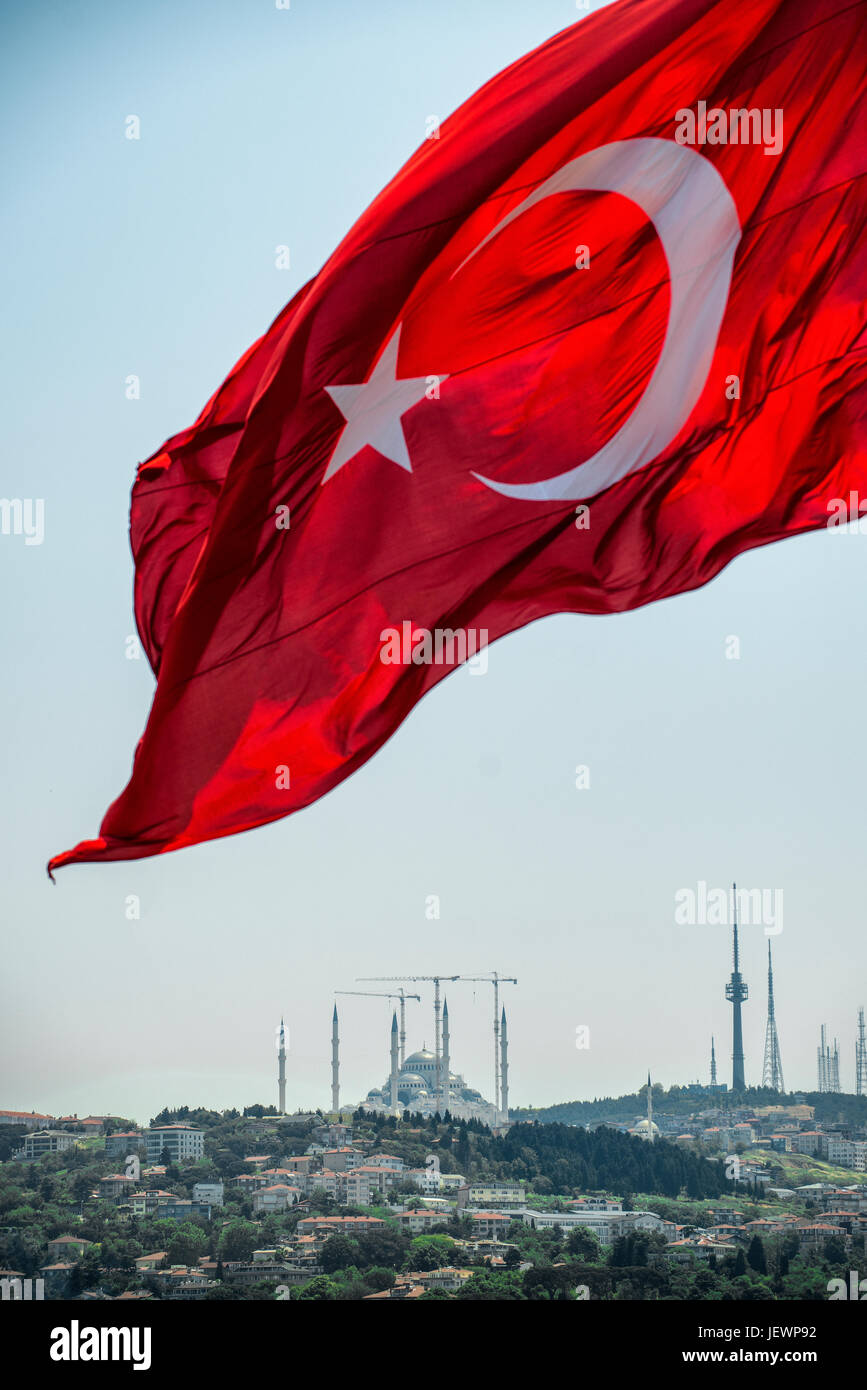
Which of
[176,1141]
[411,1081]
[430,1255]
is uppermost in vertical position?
[411,1081]

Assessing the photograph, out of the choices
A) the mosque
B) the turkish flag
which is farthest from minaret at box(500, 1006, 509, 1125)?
the turkish flag

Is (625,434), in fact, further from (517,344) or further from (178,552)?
(178,552)

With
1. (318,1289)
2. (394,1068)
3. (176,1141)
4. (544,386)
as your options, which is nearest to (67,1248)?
(318,1289)

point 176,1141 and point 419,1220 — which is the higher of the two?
point 176,1141

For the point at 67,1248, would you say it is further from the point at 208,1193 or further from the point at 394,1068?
the point at 394,1068

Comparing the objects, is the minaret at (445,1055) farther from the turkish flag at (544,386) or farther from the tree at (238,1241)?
the turkish flag at (544,386)

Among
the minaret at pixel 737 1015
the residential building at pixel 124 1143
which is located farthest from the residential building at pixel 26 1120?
the minaret at pixel 737 1015

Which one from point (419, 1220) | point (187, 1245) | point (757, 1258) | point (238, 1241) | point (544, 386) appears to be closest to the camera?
point (544, 386)
